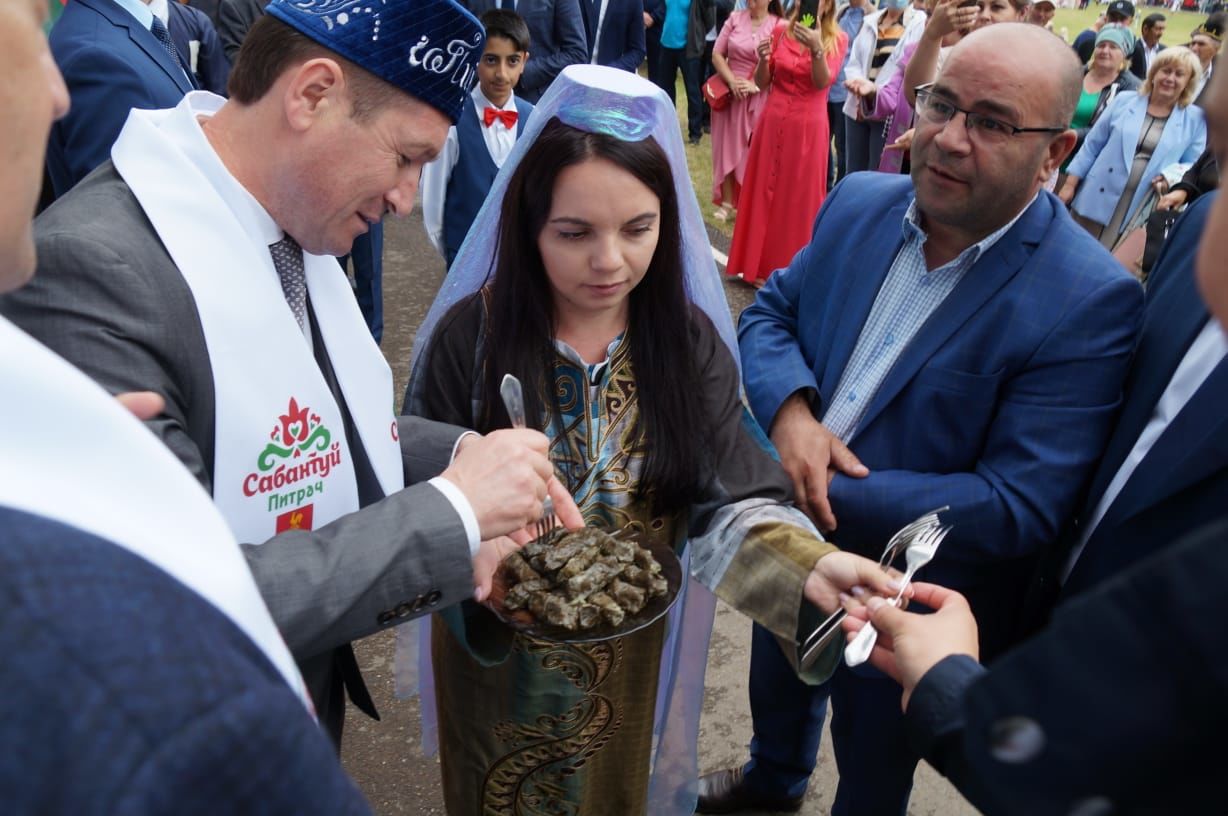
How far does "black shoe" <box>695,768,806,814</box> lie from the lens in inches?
116

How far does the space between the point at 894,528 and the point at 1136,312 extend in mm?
715

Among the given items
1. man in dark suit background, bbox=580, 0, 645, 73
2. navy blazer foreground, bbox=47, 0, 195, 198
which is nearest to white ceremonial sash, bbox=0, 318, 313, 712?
navy blazer foreground, bbox=47, 0, 195, 198

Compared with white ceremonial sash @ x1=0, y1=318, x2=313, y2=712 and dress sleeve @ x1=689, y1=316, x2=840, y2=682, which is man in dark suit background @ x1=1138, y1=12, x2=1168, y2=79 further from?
white ceremonial sash @ x1=0, y1=318, x2=313, y2=712

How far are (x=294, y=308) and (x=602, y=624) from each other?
0.85 metres

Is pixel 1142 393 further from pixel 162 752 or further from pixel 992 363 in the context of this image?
pixel 162 752

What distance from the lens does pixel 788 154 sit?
6941mm

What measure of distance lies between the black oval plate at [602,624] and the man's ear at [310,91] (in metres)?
0.96

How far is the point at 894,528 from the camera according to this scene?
2.26 m

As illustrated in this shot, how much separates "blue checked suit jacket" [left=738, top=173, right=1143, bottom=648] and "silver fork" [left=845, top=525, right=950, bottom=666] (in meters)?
0.15

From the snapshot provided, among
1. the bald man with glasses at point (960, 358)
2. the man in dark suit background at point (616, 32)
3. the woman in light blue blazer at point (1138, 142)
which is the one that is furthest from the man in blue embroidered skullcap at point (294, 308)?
the man in dark suit background at point (616, 32)

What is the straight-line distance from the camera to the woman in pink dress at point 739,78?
8.23 meters

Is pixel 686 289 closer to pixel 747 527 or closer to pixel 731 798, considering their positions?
pixel 747 527

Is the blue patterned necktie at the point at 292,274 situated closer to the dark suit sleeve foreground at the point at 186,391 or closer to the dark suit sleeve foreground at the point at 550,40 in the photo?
the dark suit sleeve foreground at the point at 186,391

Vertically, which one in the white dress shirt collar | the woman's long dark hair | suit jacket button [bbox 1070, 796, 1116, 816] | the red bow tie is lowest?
the red bow tie
